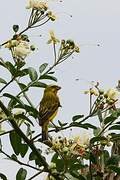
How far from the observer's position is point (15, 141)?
312 centimetres

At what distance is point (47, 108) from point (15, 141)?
1.90ft

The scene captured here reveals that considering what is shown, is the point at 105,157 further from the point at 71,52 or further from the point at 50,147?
the point at 71,52

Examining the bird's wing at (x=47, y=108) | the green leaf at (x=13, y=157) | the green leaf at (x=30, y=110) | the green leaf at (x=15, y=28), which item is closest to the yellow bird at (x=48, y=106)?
the bird's wing at (x=47, y=108)

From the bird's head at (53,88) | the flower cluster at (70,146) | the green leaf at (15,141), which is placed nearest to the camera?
the flower cluster at (70,146)

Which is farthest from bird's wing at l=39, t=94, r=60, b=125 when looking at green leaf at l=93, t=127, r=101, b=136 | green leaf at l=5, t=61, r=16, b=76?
green leaf at l=5, t=61, r=16, b=76

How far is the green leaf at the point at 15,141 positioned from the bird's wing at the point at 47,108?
0.21 metres

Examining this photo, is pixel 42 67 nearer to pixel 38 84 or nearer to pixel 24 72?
pixel 38 84

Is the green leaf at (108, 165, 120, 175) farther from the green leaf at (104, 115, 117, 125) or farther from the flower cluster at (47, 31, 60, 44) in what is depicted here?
the flower cluster at (47, 31, 60, 44)

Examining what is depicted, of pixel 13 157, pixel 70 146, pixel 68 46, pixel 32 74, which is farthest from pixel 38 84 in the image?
pixel 70 146

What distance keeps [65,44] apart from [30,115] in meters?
0.52

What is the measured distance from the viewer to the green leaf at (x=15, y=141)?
3.10 m

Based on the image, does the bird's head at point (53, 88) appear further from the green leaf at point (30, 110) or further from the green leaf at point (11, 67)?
the green leaf at point (11, 67)

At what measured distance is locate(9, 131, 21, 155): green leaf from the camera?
10.2 feet

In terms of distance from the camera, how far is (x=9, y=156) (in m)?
2.95
